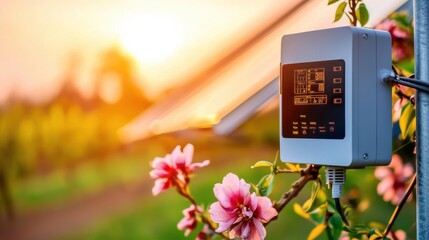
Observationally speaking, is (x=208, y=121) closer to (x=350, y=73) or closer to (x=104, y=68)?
(x=104, y=68)

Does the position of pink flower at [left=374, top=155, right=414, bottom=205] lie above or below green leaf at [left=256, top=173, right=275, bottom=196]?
below

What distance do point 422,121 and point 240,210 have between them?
293mm

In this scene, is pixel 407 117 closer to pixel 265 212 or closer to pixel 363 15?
pixel 363 15

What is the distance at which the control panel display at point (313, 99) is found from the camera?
3.30ft

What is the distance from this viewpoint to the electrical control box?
39.4 inches

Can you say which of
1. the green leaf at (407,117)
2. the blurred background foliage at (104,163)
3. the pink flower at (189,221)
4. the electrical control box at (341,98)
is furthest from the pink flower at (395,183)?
the electrical control box at (341,98)

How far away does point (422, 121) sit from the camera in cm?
94

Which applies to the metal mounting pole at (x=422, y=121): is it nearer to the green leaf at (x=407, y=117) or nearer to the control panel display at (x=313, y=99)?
the control panel display at (x=313, y=99)

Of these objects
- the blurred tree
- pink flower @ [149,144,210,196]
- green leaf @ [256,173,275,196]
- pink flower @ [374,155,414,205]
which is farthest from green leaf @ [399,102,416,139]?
the blurred tree

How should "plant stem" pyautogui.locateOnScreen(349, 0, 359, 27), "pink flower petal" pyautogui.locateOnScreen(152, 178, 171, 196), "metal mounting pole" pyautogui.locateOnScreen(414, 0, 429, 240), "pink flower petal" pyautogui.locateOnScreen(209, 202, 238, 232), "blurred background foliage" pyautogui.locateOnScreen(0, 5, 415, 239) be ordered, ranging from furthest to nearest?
"blurred background foliage" pyautogui.locateOnScreen(0, 5, 415, 239), "pink flower petal" pyautogui.locateOnScreen(152, 178, 171, 196), "plant stem" pyautogui.locateOnScreen(349, 0, 359, 27), "pink flower petal" pyautogui.locateOnScreen(209, 202, 238, 232), "metal mounting pole" pyautogui.locateOnScreen(414, 0, 429, 240)

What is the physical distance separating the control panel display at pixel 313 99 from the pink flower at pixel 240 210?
0.10 metres

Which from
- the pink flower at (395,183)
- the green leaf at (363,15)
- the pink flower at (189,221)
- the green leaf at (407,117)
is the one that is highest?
the green leaf at (363,15)

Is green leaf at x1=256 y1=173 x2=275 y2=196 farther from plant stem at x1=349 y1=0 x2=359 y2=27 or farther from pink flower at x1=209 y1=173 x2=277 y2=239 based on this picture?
plant stem at x1=349 y1=0 x2=359 y2=27

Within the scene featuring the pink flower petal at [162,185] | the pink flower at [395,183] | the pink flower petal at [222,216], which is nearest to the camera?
the pink flower petal at [222,216]
